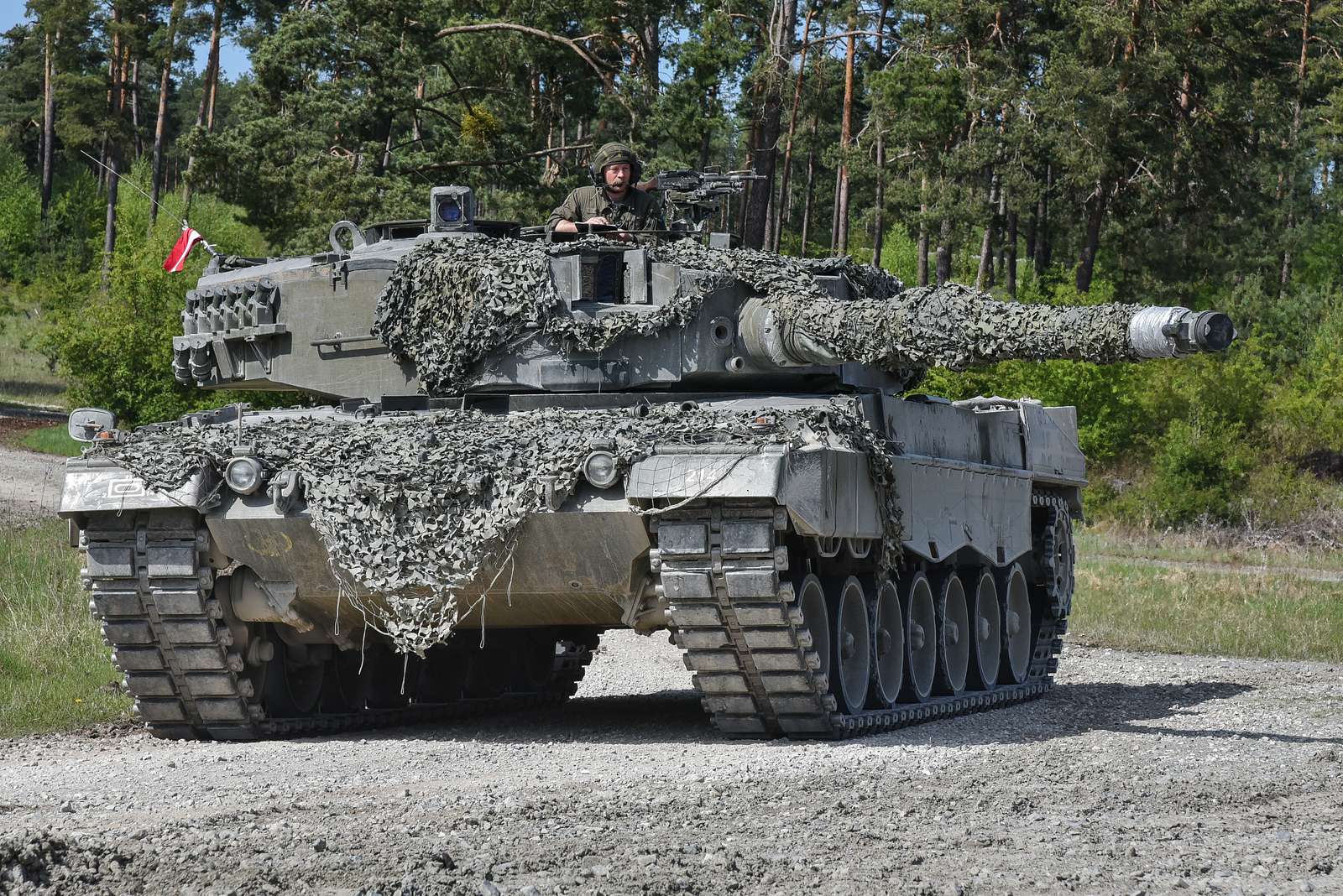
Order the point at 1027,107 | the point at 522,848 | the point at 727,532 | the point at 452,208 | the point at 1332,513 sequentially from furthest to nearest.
A: the point at 1027,107
the point at 1332,513
the point at 452,208
the point at 727,532
the point at 522,848

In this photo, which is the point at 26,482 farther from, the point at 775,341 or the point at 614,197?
the point at 775,341

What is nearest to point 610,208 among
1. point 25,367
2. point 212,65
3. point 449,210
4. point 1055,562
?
point 449,210

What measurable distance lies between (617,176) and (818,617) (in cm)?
372

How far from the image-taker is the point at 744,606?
10.0m

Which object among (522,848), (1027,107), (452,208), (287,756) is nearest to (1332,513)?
(1027,107)

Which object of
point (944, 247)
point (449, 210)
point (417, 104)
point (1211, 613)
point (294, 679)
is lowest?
point (1211, 613)

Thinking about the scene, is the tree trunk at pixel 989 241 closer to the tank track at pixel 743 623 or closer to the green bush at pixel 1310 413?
the green bush at pixel 1310 413

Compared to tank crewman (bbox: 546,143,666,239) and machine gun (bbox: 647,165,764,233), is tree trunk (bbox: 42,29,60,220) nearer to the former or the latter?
Result: tank crewman (bbox: 546,143,666,239)

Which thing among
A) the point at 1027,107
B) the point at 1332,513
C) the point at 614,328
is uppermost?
the point at 1027,107

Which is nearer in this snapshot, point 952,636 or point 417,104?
point 952,636

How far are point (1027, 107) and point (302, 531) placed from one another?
105 feet

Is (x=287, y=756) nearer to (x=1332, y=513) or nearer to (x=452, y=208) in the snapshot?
(x=452, y=208)

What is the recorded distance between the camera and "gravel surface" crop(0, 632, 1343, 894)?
20.6ft

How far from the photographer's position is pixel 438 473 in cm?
1017
